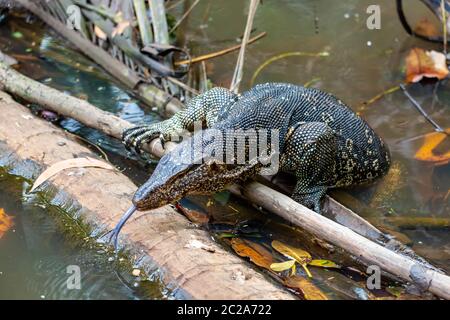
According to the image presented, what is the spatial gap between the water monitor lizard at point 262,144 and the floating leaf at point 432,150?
1.53ft

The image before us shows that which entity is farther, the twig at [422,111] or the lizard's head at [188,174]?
the twig at [422,111]

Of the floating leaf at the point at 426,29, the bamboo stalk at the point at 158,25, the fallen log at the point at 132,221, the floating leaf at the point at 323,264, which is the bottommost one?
the floating leaf at the point at 323,264

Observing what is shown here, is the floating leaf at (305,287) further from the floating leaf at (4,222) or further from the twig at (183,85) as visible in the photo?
the twig at (183,85)

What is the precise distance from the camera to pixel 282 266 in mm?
4238

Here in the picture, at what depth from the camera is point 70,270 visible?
398 cm

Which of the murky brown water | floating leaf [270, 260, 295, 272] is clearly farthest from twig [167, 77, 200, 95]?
floating leaf [270, 260, 295, 272]

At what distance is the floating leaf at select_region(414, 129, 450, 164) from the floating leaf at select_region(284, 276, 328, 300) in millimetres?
2254

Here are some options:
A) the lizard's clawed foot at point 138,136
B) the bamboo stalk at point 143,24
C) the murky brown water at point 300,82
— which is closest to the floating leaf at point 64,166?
the murky brown water at point 300,82

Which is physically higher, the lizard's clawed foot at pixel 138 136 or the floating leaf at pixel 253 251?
the lizard's clawed foot at pixel 138 136

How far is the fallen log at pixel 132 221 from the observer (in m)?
3.56

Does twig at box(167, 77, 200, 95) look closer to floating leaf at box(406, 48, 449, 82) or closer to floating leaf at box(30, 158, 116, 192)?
floating leaf at box(30, 158, 116, 192)
